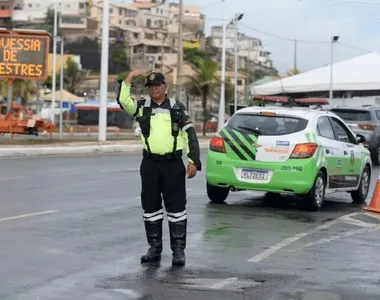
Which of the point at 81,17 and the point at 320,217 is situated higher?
the point at 81,17

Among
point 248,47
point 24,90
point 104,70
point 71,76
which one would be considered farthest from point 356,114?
point 248,47

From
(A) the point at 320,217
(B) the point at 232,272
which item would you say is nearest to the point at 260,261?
(B) the point at 232,272

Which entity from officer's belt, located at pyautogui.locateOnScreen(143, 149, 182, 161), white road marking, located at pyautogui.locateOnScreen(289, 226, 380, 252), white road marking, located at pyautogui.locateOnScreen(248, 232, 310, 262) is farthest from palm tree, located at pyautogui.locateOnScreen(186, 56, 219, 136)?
officer's belt, located at pyautogui.locateOnScreen(143, 149, 182, 161)

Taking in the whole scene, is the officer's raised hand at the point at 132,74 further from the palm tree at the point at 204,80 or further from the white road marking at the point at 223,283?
the palm tree at the point at 204,80

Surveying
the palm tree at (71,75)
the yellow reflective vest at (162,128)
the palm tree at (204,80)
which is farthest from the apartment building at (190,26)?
the yellow reflective vest at (162,128)

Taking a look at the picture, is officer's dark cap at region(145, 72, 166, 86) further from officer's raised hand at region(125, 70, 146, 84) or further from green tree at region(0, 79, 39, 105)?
green tree at region(0, 79, 39, 105)

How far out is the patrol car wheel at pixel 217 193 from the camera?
14.6m

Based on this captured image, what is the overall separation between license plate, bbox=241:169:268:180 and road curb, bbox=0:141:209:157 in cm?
1463

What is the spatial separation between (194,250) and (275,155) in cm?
443

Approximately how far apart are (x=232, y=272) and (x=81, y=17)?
410ft

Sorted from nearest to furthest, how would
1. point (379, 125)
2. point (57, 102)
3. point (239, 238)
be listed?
point (239, 238) → point (379, 125) → point (57, 102)

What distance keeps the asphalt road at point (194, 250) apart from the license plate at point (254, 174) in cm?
52

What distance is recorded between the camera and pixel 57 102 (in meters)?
82.0

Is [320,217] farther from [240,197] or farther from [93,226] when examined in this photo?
[93,226]
